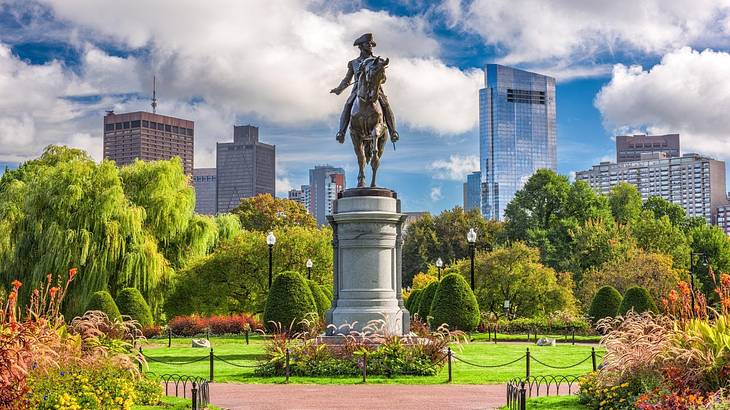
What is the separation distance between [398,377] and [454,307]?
1509 cm

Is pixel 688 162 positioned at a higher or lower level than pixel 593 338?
higher

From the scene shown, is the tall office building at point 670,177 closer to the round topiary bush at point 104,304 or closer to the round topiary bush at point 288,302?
the round topiary bush at point 288,302

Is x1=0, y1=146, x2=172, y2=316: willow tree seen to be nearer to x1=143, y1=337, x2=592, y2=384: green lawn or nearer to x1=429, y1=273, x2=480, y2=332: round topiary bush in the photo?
x1=143, y1=337, x2=592, y2=384: green lawn

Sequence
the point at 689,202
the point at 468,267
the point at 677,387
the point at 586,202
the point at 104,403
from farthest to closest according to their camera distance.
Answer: the point at 689,202, the point at 586,202, the point at 468,267, the point at 104,403, the point at 677,387

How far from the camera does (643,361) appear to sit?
45.0ft

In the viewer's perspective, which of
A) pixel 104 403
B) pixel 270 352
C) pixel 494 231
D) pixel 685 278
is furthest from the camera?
pixel 494 231

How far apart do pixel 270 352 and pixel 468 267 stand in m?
34.4

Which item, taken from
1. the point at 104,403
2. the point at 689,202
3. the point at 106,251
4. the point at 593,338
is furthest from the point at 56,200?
the point at 689,202

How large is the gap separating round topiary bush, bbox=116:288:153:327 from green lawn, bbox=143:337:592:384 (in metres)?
1.43

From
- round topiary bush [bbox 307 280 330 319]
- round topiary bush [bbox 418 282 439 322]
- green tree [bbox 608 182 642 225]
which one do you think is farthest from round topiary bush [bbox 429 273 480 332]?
green tree [bbox 608 182 642 225]

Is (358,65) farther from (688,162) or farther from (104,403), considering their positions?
(688,162)

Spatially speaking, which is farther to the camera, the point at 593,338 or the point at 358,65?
the point at 593,338

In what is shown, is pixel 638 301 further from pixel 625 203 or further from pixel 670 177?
pixel 670 177

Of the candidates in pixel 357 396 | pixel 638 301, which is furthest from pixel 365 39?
pixel 638 301
